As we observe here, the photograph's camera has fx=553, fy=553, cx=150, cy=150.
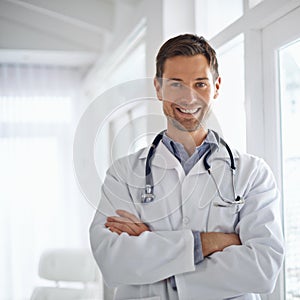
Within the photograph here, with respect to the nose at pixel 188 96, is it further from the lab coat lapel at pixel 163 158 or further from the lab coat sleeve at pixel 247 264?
the lab coat sleeve at pixel 247 264

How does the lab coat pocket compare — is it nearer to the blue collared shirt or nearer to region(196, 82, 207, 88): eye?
the blue collared shirt

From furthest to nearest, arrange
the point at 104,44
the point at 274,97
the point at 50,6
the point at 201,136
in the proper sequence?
the point at 104,44
the point at 50,6
the point at 274,97
the point at 201,136

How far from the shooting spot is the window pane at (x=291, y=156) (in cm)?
168

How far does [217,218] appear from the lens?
137cm

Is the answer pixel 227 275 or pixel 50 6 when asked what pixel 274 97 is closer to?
pixel 227 275

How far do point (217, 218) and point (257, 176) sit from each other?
0.15 meters

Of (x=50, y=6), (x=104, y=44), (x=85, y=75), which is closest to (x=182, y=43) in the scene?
(x=50, y=6)

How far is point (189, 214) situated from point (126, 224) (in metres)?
0.16

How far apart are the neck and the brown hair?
5.6 inches

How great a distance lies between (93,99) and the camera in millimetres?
3000

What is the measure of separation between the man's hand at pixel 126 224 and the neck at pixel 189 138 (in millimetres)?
223

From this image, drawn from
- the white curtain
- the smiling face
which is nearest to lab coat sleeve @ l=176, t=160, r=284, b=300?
the smiling face

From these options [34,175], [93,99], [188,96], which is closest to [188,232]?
[188,96]

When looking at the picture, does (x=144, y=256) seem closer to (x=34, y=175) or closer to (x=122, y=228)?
(x=122, y=228)
